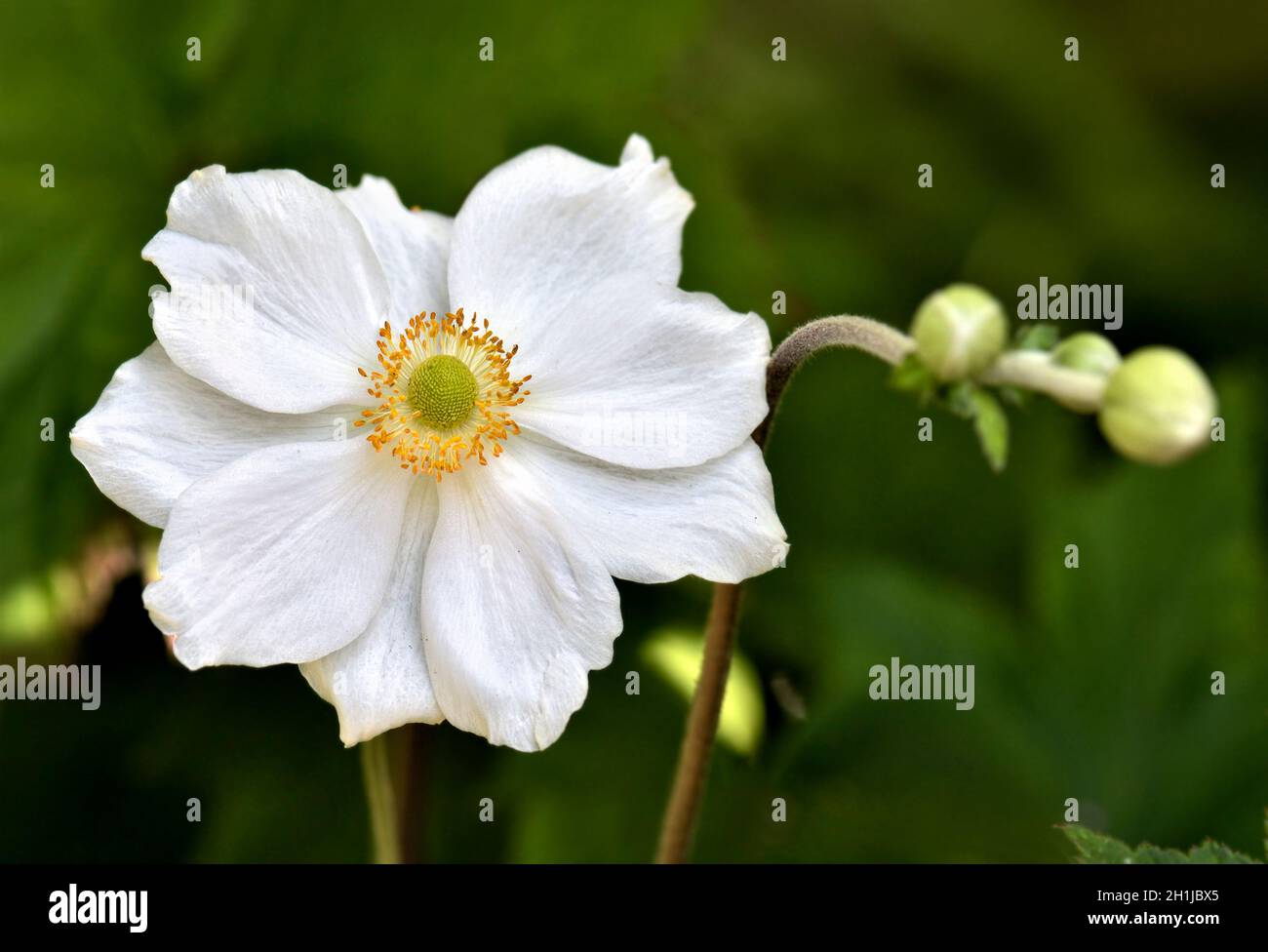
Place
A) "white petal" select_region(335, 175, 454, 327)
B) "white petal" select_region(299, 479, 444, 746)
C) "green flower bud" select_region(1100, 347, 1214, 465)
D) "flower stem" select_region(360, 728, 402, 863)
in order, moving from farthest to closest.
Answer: "flower stem" select_region(360, 728, 402, 863) → "white petal" select_region(335, 175, 454, 327) → "white petal" select_region(299, 479, 444, 746) → "green flower bud" select_region(1100, 347, 1214, 465)

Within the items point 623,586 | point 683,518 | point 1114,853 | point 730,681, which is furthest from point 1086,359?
point 623,586

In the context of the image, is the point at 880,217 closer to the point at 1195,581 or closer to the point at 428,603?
the point at 1195,581

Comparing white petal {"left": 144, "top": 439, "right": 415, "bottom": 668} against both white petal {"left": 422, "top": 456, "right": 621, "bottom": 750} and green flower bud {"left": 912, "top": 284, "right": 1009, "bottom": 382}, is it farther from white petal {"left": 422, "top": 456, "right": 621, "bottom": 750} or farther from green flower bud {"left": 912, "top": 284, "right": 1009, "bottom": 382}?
green flower bud {"left": 912, "top": 284, "right": 1009, "bottom": 382}

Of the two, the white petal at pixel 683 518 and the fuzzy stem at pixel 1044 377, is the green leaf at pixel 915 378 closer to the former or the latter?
the fuzzy stem at pixel 1044 377

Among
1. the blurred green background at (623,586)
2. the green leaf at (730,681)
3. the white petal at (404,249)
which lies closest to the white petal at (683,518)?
the white petal at (404,249)

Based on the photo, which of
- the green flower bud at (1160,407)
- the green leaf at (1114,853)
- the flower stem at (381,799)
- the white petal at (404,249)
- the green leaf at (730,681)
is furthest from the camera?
the green leaf at (730,681)

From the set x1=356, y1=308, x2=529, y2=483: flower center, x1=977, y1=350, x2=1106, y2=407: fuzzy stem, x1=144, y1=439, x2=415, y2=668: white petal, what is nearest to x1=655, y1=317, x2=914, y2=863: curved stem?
x1=977, y1=350, x2=1106, y2=407: fuzzy stem
